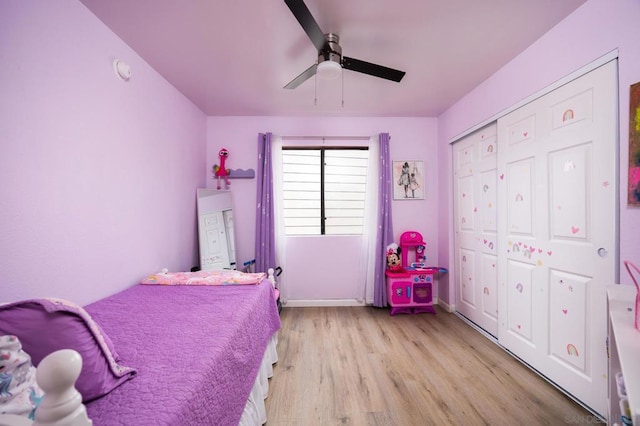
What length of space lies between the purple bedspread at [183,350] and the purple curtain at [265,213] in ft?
4.00

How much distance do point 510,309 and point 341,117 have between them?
274 cm

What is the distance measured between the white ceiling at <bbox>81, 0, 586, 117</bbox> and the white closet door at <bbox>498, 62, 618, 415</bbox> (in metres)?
0.58

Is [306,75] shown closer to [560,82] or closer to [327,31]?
[327,31]

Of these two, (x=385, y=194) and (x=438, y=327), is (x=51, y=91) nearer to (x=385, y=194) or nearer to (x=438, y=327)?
(x=385, y=194)

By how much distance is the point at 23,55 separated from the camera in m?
1.23

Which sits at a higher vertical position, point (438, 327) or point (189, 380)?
point (189, 380)

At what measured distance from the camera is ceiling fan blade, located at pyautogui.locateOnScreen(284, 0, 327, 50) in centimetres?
125

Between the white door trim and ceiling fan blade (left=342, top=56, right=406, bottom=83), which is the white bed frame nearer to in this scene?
ceiling fan blade (left=342, top=56, right=406, bottom=83)

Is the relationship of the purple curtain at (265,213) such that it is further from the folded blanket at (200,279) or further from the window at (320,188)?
the folded blanket at (200,279)

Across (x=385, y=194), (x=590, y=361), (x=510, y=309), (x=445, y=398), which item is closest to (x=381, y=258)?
(x=385, y=194)

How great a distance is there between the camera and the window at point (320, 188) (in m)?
3.39

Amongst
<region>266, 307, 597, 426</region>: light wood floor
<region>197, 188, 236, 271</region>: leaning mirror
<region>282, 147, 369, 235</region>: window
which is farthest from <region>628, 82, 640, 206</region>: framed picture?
<region>197, 188, 236, 271</region>: leaning mirror

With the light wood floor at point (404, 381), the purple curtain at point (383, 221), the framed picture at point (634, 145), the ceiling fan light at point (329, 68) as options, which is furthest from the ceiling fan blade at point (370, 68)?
the light wood floor at point (404, 381)

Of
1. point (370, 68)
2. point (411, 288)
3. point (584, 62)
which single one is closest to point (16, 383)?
point (370, 68)
